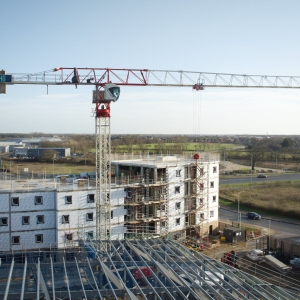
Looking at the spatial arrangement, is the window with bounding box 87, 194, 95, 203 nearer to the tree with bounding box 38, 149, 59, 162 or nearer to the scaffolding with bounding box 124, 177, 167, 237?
the scaffolding with bounding box 124, 177, 167, 237

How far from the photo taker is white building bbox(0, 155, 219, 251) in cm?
2583

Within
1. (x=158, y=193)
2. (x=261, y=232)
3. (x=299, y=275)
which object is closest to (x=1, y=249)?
(x=158, y=193)

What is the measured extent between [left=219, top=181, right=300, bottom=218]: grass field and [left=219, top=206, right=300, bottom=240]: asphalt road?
6.95ft

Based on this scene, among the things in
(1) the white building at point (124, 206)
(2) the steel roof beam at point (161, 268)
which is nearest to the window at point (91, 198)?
(1) the white building at point (124, 206)

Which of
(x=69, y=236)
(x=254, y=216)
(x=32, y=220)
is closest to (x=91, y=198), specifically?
(x=69, y=236)

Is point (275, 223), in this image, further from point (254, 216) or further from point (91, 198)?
point (91, 198)

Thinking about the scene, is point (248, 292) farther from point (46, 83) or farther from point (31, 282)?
point (46, 83)

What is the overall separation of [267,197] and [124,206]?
26290 millimetres

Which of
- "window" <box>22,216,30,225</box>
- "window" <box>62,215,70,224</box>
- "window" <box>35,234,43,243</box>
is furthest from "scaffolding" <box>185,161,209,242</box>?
"window" <box>22,216,30,225</box>

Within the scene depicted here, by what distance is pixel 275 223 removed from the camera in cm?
3825

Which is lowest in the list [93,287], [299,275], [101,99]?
[299,275]

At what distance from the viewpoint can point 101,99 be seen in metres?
27.9

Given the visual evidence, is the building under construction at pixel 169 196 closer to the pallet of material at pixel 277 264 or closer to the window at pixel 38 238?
the window at pixel 38 238

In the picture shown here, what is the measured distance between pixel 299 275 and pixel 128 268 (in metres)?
14.1
